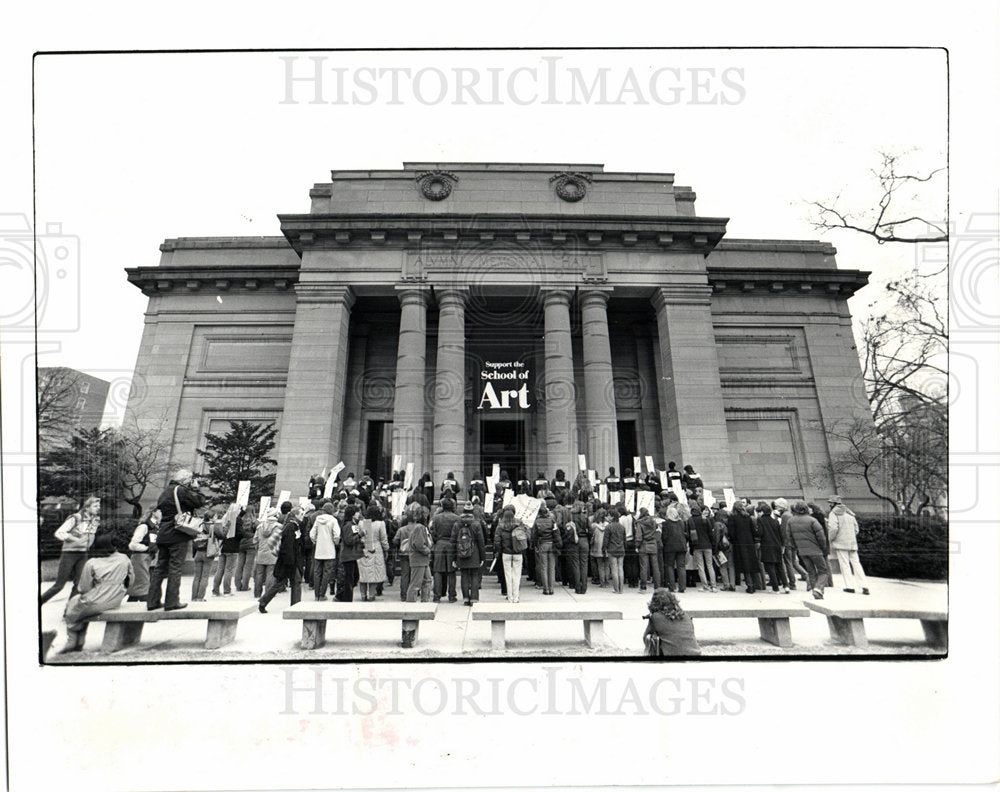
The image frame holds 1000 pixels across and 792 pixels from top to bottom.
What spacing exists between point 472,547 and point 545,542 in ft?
5.45

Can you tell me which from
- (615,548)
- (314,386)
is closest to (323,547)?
(615,548)

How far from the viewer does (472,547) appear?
425 inches

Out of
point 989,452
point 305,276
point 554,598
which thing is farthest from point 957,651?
point 305,276

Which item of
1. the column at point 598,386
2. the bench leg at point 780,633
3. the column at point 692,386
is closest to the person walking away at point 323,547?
the bench leg at point 780,633

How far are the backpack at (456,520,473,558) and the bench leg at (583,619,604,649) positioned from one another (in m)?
3.26

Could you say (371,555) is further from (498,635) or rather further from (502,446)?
(502,446)

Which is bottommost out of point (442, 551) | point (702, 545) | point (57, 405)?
point (442, 551)

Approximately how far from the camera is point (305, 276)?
69.9 ft

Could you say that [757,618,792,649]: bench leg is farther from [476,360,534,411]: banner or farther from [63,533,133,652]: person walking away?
[476,360,534,411]: banner

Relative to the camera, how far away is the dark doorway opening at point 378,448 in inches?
898

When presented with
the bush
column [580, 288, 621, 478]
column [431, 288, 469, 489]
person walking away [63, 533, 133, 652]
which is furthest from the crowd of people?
column [431, 288, 469, 489]

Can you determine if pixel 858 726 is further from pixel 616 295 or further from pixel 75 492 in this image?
pixel 616 295

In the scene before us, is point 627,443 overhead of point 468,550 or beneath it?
overhead

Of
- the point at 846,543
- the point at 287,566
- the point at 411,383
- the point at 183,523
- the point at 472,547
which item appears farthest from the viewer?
the point at 411,383
